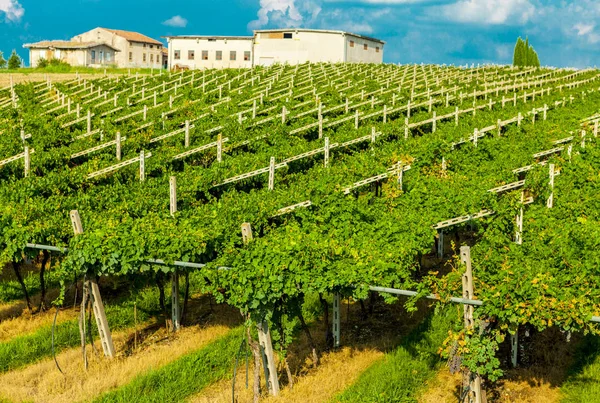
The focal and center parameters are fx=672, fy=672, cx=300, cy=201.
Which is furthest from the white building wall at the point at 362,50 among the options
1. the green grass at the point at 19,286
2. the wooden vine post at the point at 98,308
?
the wooden vine post at the point at 98,308

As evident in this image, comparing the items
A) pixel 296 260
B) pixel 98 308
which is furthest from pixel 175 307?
pixel 296 260

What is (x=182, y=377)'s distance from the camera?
11.5m

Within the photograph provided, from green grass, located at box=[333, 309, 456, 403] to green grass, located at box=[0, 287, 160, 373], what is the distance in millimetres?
5079

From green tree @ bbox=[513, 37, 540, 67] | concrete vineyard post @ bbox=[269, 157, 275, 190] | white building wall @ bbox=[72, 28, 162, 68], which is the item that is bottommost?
concrete vineyard post @ bbox=[269, 157, 275, 190]

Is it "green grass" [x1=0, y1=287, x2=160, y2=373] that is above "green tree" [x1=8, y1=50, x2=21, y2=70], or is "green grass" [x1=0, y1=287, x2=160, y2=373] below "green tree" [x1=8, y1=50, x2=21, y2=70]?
below

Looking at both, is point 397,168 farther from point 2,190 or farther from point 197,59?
point 197,59

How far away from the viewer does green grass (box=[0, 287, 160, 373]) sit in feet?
41.1

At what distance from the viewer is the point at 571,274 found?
9758mm

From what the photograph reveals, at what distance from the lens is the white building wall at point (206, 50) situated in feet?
278

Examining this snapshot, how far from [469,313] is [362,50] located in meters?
79.9

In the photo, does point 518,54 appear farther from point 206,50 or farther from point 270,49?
point 206,50

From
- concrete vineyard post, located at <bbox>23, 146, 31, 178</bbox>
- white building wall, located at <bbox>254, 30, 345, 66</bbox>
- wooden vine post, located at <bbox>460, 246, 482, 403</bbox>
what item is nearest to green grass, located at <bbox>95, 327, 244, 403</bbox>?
wooden vine post, located at <bbox>460, 246, 482, 403</bbox>

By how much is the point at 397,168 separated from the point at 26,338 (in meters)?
9.51

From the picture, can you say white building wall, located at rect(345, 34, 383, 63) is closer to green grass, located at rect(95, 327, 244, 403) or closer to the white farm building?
the white farm building
